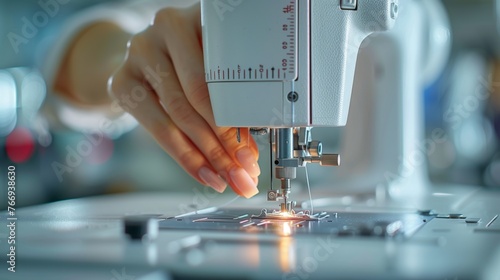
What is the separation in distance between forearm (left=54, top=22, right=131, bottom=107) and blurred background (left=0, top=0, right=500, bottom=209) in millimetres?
1896

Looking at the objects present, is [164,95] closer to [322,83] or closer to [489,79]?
[322,83]

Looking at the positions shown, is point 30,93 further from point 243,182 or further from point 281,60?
point 281,60

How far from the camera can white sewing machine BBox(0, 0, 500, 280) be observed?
2.35ft

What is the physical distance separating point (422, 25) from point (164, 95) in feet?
2.19

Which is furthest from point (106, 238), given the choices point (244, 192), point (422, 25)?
point (422, 25)

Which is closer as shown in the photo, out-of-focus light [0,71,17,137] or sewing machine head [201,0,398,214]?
sewing machine head [201,0,398,214]

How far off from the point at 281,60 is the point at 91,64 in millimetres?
784

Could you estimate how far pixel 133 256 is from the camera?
0.76 metres
